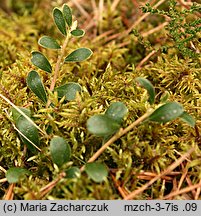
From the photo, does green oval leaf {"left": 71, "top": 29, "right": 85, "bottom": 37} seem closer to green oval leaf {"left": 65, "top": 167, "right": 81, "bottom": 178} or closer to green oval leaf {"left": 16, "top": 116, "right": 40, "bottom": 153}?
green oval leaf {"left": 16, "top": 116, "right": 40, "bottom": 153}

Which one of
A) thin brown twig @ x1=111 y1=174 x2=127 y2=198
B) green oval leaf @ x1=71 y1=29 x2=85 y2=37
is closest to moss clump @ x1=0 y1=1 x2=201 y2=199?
thin brown twig @ x1=111 y1=174 x2=127 y2=198

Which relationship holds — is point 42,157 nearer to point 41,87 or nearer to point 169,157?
point 41,87

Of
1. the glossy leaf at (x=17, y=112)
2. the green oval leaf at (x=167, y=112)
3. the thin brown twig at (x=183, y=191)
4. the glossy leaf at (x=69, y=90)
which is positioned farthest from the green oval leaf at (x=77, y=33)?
the thin brown twig at (x=183, y=191)

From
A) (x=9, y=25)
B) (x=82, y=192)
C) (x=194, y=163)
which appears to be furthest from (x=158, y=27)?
(x=82, y=192)

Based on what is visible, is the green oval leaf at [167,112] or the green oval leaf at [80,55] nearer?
the green oval leaf at [167,112]

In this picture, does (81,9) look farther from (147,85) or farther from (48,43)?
(147,85)

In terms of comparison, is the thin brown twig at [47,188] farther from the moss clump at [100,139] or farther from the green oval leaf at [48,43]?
the green oval leaf at [48,43]
